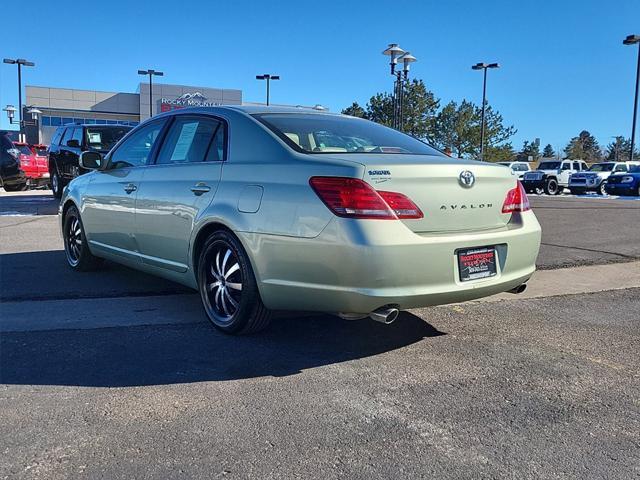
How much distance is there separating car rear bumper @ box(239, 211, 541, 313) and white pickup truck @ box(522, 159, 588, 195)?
1100 inches

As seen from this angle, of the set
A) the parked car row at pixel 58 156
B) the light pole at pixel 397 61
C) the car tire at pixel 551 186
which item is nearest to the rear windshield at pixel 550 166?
the car tire at pixel 551 186

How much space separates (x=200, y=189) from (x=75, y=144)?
10.6 meters

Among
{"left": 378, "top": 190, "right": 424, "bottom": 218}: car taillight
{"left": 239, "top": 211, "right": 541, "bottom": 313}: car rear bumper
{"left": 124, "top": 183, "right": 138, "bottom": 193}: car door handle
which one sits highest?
{"left": 124, "top": 183, "right": 138, "bottom": 193}: car door handle

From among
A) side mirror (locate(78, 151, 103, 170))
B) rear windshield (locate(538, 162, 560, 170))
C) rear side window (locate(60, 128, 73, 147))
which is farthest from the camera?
rear windshield (locate(538, 162, 560, 170))

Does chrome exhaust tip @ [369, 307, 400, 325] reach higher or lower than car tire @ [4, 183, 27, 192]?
lower

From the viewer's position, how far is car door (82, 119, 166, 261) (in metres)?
5.13

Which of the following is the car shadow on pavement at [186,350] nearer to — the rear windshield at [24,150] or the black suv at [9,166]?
the black suv at [9,166]

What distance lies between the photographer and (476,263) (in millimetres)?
3719

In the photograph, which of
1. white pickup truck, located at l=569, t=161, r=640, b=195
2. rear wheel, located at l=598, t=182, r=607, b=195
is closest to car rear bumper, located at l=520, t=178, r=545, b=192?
white pickup truck, located at l=569, t=161, r=640, b=195

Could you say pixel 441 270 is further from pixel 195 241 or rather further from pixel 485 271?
pixel 195 241

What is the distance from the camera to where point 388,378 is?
3.46 metres

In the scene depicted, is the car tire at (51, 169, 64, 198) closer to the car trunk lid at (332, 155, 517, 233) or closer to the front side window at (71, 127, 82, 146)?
the front side window at (71, 127, 82, 146)

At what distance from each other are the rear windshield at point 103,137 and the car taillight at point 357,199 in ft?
36.3

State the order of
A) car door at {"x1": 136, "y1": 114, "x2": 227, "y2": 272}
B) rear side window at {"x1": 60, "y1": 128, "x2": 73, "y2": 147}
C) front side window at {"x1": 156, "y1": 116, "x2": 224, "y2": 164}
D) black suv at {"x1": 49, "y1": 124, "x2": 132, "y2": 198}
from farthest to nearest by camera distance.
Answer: rear side window at {"x1": 60, "y1": 128, "x2": 73, "y2": 147} → black suv at {"x1": 49, "y1": 124, "x2": 132, "y2": 198} → front side window at {"x1": 156, "y1": 116, "x2": 224, "y2": 164} → car door at {"x1": 136, "y1": 114, "x2": 227, "y2": 272}
